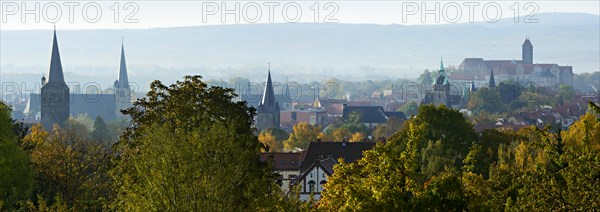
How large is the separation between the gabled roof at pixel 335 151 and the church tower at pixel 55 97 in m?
71.8

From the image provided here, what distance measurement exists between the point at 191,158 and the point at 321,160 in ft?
153

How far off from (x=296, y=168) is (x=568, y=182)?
55039mm

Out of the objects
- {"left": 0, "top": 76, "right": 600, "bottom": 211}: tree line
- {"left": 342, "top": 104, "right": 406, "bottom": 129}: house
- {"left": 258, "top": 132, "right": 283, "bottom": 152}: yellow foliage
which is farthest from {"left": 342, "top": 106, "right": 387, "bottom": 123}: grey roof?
{"left": 0, "top": 76, "right": 600, "bottom": 211}: tree line

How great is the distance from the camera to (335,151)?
253 feet

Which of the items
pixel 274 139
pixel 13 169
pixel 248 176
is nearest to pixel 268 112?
pixel 274 139

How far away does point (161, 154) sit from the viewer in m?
25.8

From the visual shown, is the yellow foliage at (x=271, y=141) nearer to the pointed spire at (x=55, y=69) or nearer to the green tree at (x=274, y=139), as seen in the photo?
the green tree at (x=274, y=139)

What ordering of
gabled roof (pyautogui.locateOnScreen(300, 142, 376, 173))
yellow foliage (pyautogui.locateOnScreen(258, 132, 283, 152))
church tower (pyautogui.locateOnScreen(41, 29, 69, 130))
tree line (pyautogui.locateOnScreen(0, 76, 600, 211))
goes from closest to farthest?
tree line (pyautogui.locateOnScreen(0, 76, 600, 211)), gabled roof (pyautogui.locateOnScreen(300, 142, 376, 173)), yellow foliage (pyautogui.locateOnScreen(258, 132, 283, 152)), church tower (pyautogui.locateOnScreen(41, 29, 69, 130))

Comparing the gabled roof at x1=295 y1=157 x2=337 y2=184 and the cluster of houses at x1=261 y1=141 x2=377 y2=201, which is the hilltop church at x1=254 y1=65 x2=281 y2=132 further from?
the gabled roof at x1=295 y1=157 x2=337 y2=184

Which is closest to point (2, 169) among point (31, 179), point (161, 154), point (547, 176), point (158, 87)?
point (31, 179)

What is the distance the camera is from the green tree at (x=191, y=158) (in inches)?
950

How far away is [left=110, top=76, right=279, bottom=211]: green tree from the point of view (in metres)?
24.1

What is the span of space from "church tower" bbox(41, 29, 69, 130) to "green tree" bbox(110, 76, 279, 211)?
111 meters

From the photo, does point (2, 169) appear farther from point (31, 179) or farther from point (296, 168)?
point (296, 168)
